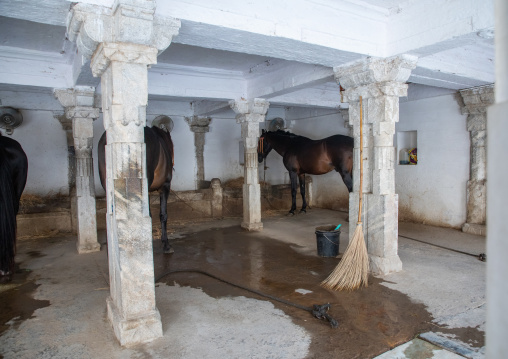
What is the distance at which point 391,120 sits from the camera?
4508 mm

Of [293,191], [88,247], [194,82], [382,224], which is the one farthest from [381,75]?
[293,191]

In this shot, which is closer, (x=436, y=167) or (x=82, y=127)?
(x=82, y=127)

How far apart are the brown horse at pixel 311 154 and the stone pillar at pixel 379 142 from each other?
3.76 metres

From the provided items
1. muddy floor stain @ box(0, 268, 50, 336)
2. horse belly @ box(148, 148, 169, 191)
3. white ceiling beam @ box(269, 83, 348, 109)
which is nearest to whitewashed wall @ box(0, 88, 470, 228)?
white ceiling beam @ box(269, 83, 348, 109)

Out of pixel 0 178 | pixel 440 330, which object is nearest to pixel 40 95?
pixel 0 178

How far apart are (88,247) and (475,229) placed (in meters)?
6.93

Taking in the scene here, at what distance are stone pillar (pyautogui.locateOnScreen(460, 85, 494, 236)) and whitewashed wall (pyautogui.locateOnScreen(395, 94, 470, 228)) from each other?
0.21m

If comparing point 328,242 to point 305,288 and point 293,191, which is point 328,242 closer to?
point 305,288

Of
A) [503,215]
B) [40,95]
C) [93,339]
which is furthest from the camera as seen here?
[40,95]

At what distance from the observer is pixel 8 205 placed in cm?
449

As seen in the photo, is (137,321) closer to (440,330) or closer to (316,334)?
(316,334)

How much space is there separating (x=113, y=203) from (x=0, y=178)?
2.44m

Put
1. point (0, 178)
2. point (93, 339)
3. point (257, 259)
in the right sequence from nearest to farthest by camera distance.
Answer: point (93, 339) < point (0, 178) < point (257, 259)

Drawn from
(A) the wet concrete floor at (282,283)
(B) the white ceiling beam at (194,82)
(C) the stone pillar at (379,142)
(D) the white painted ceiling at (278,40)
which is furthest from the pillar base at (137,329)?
(B) the white ceiling beam at (194,82)
